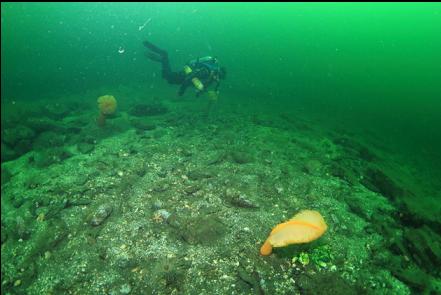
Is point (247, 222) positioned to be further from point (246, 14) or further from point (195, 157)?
point (246, 14)

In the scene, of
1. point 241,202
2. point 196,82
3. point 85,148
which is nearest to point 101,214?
point 241,202

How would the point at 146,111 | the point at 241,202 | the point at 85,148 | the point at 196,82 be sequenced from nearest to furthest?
the point at 241,202
the point at 85,148
the point at 196,82
the point at 146,111

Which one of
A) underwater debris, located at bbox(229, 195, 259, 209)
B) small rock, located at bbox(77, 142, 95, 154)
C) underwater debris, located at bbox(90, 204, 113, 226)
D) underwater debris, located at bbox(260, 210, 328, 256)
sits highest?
underwater debris, located at bbox(260, 210, 328, 256)

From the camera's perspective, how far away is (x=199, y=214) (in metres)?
5.12

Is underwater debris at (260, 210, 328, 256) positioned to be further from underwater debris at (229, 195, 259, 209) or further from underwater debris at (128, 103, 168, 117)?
underwater debris at (128, 103, 168, 117)

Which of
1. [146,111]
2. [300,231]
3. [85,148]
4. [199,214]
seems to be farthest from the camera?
[146,111]

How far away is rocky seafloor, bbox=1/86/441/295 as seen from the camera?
401 centimetres

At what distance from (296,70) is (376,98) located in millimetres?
14706

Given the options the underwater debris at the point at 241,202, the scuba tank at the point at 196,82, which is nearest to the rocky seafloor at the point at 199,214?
the underwater debris at the point at 241,202

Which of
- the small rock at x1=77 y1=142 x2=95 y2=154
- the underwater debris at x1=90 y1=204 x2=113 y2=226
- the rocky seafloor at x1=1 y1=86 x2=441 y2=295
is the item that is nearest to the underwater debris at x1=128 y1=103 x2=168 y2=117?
the rocky seafloor at x1=1 y1=86 x2=441 y2=295

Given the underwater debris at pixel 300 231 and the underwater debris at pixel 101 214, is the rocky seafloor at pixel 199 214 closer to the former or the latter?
the underwater debris at pixel 101 214

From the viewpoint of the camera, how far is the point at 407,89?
24625mm

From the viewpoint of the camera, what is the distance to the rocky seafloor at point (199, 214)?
4.01m

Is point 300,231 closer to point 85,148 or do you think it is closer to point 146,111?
point 85,148
